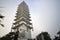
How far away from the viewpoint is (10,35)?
10383 mm

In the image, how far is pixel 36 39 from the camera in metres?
16.9

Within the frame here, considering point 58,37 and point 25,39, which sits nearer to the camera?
point 58,37

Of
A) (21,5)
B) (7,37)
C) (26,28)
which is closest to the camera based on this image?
(7,37)

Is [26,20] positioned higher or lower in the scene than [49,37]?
higher

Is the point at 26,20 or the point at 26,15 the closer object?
the point at 26,20

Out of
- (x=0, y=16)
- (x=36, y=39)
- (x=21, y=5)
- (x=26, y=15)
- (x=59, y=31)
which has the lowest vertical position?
(x=36, y=39)

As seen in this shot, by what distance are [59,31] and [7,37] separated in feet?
28.7

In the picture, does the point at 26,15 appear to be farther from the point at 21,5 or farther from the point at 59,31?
the point at 59,31

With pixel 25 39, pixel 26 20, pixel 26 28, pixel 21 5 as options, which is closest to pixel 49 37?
pixel 25 39

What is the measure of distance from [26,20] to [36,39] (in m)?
6.25

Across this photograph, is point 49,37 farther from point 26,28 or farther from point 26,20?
point 26,20

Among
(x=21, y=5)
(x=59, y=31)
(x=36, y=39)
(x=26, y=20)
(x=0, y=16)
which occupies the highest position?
(x=21, y=5)

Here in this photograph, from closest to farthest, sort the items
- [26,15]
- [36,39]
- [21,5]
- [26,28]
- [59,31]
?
[59,31]
[36,39]
[26,28]
[26,15]
[21,5]

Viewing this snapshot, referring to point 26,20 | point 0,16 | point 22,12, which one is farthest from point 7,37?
point 22,12
